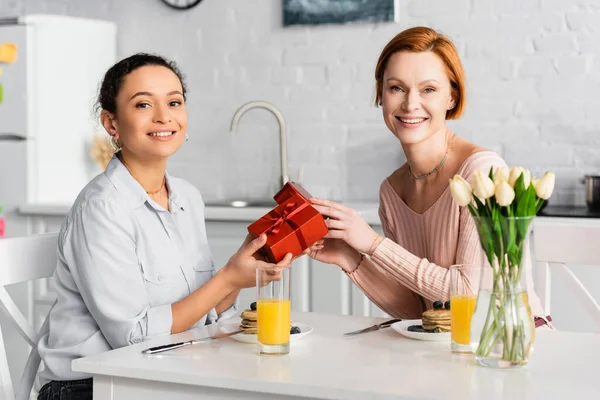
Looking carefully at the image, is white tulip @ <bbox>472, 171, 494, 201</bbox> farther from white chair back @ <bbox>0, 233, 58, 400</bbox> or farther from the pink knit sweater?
white chair back @ <bbox>0, 233, 58, 400</bbox>

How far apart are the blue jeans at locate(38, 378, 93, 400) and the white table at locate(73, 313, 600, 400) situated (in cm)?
24

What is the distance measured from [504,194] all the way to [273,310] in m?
0.42

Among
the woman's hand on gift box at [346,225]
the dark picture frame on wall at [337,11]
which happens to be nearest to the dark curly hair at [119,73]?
the woman's hand on gift box at [346,225]

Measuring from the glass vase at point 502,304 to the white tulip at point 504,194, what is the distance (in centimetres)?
4

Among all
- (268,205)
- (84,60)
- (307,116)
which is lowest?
(268,205)

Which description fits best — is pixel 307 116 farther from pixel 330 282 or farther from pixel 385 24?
pixel 330 282

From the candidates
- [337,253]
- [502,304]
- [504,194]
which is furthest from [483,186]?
[337,253]

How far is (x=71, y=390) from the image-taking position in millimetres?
1795

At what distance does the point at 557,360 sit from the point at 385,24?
2.55 meters

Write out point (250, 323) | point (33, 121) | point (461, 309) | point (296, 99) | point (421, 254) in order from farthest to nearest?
1. point (296, 99)
2. point (33, 121)
3. point (421, 254)
4. point (250, 323)
5. point (461, 309)

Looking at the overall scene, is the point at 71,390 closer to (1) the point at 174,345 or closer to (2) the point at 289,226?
(1) the point at 174,345

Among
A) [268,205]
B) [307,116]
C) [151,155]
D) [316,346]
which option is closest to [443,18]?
[307,116]

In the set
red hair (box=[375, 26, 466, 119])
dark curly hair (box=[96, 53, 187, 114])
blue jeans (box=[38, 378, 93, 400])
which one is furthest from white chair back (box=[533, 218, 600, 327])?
blue jeans (box=[38, 378, 93, 400])

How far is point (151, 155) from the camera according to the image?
6.54 feet
